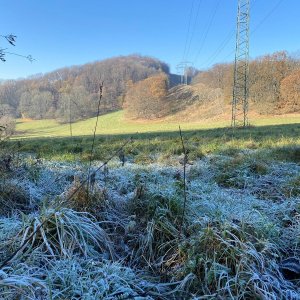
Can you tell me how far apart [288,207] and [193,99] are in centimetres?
7153

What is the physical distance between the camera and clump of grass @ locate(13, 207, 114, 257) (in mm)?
2223

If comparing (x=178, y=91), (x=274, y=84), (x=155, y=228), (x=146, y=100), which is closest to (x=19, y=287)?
(x=155, y=228)

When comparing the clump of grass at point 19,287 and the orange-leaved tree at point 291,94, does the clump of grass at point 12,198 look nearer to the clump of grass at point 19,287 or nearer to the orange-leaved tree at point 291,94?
the clump of grass at point 19,287

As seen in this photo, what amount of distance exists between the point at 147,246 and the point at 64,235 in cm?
64

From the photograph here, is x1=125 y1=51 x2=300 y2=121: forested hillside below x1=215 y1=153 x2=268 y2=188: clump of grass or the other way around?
the other way around

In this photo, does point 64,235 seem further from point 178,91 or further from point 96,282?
point 178,91

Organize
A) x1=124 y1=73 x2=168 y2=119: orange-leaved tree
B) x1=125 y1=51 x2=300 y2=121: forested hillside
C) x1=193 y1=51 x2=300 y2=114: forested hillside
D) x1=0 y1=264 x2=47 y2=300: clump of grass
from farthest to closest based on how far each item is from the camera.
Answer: x1=124 y1=73 x2=168 y2=119: orange-leaved tree, x1=125 y1=51 x2=300 y2=121: forested hillside, x1=193 y1=51 x2=300 y2=114: forested hillside, x1=0 y1=264 x2=47 y2=300: clump of grass

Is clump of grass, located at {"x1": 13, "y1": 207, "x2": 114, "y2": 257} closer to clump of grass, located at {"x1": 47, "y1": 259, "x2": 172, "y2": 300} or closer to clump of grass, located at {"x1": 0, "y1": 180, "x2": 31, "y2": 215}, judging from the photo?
clump of grass, located at {"x1": 47, "y1": 259, "x2": 172, "y2": 300}

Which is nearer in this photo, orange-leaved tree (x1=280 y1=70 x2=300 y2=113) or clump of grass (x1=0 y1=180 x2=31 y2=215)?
clump of grass (x1=0 y1=180 x2=31 y2=215)

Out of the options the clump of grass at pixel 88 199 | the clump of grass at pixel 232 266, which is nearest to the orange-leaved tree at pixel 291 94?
the clump of grass at pixel 88 199

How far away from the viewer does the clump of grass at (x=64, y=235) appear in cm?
222

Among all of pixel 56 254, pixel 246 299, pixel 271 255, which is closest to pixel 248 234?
pixel 271 255

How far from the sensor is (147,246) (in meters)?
2.43

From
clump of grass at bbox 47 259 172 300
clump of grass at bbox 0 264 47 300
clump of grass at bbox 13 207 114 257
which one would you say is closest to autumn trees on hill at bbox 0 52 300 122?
clump of grass at bbox 13 207 114 257
